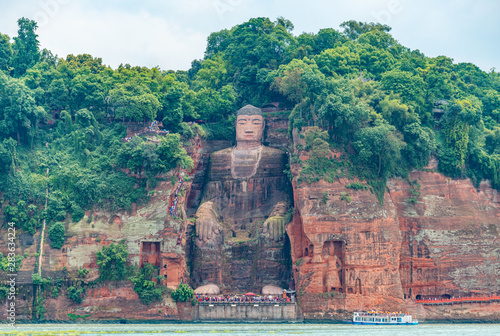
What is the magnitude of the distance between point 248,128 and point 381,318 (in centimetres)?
2126

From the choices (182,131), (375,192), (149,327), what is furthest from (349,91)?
(149,327)

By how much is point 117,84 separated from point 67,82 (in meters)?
4.44

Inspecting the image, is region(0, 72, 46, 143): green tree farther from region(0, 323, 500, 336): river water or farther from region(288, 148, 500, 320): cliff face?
region(288, 148, 500, 320): cliff face

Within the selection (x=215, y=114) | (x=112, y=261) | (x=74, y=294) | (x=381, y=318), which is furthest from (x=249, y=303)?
(x=215, y=114)

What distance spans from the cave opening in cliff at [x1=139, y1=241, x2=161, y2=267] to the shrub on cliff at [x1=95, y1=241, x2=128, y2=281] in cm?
177

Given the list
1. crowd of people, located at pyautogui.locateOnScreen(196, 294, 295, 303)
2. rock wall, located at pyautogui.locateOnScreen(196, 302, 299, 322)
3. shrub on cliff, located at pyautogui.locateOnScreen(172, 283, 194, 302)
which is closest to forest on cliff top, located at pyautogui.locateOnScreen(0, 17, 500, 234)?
shrub on cliff, located at pyautogui.locateOnScreen(172, 283, 194, 302)

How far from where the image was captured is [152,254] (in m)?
81.4

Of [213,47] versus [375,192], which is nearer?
[375,192]

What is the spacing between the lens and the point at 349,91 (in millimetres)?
85125

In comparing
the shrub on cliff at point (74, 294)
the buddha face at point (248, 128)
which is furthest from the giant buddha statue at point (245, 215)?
the shrub on cliff at point (74, 294)

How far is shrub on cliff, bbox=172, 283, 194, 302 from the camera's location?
79.9 metres

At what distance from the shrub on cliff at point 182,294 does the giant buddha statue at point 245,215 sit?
3.14 m

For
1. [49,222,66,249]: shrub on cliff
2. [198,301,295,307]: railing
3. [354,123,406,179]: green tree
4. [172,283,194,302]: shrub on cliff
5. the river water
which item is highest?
[354,123,406,179]: green tree

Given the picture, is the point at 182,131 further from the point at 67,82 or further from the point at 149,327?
the point at 149,327
